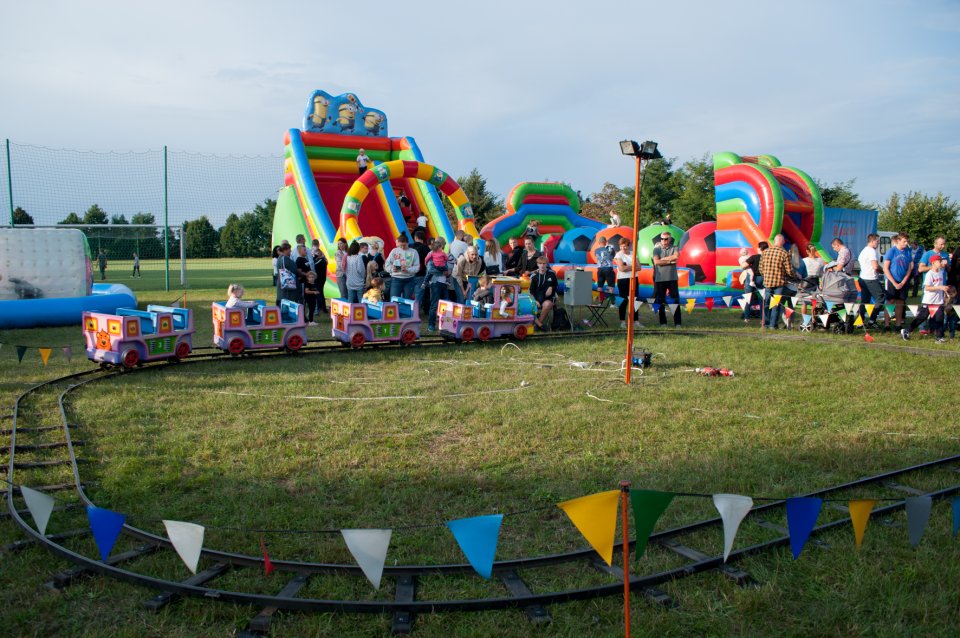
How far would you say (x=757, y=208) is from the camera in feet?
57.2

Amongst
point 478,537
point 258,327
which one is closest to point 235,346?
point 258,327

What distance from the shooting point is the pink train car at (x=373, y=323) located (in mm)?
10500

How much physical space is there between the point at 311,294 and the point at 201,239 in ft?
123

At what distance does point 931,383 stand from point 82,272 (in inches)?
561

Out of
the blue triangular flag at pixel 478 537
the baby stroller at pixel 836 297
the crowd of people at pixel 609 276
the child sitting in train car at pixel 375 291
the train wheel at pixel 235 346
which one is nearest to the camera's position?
the blue triangular flag at pixel 478 537

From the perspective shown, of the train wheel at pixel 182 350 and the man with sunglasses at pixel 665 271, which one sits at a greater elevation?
the man with sunglasses at pixel 665 271

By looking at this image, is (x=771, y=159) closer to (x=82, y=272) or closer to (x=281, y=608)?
(x=82, y=272)

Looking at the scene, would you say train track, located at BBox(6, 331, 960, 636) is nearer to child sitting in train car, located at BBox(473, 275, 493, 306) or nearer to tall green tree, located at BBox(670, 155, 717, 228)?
child sitting in train car, located at BBox(473, 275, 493, 306)

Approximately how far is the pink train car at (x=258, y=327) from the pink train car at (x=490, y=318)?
2.31m

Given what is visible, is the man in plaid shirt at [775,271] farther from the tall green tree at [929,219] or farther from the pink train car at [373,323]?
the tall green tree at [929,219]

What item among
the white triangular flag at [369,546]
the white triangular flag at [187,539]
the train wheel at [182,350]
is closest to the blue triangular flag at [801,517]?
the white triangular flag at [369,546]

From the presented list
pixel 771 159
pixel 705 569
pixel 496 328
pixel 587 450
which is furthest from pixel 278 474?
pixel 771 159

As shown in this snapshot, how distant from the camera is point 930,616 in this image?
3084mm

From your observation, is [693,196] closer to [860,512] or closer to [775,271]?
[775,271]
